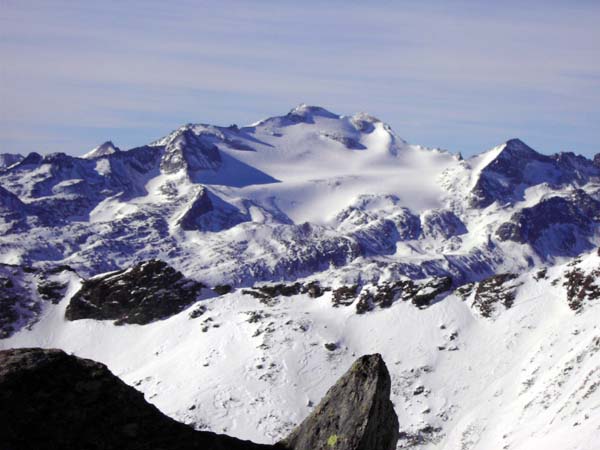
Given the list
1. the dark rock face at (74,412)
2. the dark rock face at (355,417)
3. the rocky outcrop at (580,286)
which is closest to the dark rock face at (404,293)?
the rocky outcrop at (580,286)

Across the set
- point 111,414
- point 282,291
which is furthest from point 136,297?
point 111,414

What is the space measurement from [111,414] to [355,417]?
709 cm

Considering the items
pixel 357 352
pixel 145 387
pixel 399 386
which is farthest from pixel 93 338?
pixel 399 386

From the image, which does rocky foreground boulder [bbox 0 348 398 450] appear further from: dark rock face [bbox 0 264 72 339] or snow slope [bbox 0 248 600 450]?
dark rock face [bbox 0 264 72 339]

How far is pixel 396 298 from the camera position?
433 ft

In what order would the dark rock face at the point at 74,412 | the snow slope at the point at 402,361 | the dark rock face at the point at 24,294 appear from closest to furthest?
the dark rock face at the point at 74,412
the snow slope at the point at 402,361
the dark rock face at the point at 24,294

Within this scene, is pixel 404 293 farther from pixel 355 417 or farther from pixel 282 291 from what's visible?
pixel 355 417

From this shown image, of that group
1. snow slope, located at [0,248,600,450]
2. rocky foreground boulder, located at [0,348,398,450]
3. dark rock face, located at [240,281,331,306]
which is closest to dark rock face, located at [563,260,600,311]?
snow slope, located at [0,248,600,450]

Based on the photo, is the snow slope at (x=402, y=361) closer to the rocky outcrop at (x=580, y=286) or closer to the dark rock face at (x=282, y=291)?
the rocky outcrop at (x=580, y=286)

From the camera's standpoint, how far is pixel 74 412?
21469mm

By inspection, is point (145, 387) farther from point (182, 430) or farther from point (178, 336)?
point (182, 430)

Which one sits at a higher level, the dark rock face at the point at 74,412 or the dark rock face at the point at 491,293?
the dark rock face at the point at 74,412

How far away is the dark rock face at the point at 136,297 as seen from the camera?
146m

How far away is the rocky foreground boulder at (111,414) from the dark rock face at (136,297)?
407ft
